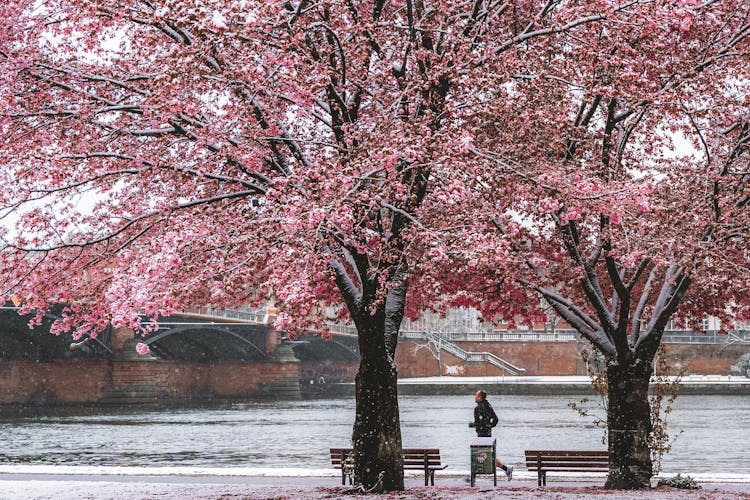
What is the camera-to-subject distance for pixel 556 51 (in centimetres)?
1327

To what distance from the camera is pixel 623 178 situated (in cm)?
1380

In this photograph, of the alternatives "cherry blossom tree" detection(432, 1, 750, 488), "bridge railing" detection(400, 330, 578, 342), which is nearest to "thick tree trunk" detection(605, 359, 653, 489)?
"cherry blossom tree" detection(432, 1, 750, 488)

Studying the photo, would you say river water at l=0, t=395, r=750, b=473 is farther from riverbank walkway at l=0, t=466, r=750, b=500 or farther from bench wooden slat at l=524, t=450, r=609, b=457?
bench wooden slat at l=524, t=450, r=609, b=457

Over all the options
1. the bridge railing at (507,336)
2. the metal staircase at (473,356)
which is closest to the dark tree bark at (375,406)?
the metal staircase at (473,356)

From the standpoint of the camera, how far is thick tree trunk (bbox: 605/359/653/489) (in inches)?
575

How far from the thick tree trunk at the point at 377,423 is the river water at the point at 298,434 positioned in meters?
10.5

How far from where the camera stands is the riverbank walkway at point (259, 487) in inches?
531

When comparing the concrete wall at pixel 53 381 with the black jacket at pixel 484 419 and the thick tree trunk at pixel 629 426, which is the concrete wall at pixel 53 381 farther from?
the thick tree trunk at pixel 629 426

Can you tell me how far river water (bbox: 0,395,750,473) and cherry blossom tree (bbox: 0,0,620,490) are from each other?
11861mm

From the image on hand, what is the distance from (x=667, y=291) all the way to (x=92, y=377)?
50342 mm

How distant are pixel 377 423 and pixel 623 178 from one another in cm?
484

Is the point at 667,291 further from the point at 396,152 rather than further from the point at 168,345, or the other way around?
the point at 168,345

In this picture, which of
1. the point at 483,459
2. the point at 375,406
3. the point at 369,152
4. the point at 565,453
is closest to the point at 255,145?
the point at 369,152

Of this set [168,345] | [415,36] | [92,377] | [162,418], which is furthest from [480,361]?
[415,36]
